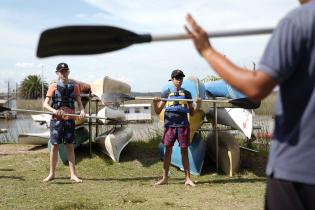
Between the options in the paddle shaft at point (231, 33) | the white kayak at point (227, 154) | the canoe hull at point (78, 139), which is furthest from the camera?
the canoe hull at point (78, 139)

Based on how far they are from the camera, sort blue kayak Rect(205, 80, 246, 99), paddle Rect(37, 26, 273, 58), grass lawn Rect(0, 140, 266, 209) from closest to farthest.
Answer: paddle Rect(37, 26, 273, 58)
grass lawn Rect(0, 140, 266, 209)
blue kayak Rect(205, 80, 246, 99)

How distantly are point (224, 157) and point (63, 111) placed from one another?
8.94 ft

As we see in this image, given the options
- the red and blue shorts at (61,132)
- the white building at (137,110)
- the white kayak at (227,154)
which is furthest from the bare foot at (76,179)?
the white building at (137,110)

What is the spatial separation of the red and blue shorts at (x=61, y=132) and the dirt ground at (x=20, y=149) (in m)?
2.17

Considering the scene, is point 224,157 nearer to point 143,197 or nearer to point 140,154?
point 140,154

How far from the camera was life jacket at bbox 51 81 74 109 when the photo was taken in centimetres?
711

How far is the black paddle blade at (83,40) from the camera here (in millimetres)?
2459

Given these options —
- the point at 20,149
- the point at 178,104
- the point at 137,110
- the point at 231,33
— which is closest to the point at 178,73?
the point at 178,104

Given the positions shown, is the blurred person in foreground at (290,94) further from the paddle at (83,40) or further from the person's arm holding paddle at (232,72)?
the paddle at (83,40)

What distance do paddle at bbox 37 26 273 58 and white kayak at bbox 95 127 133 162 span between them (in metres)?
5.78

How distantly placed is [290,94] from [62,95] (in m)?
5.60

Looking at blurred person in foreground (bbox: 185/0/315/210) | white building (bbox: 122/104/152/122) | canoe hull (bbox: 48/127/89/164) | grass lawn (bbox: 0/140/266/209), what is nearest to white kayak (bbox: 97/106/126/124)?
canoe hull (bbox: 48/127/89/164)

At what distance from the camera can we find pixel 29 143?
10.1 m

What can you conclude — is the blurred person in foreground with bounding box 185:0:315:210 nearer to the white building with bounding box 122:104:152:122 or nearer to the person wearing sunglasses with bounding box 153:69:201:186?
the person wearing sunglasses with bounding box 153:69:201:186
